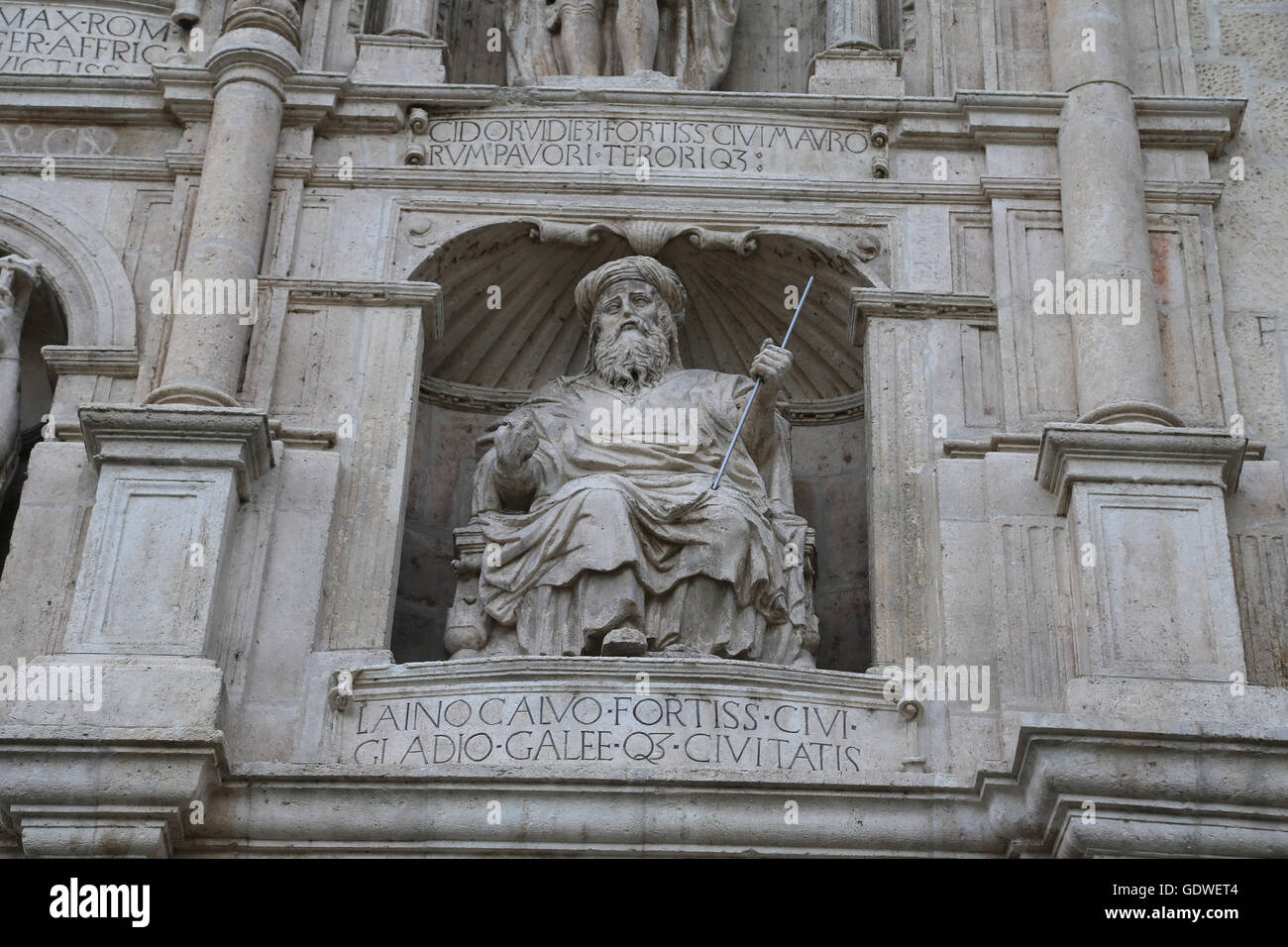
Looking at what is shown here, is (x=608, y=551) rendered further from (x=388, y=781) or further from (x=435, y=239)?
(x=435, y=239)

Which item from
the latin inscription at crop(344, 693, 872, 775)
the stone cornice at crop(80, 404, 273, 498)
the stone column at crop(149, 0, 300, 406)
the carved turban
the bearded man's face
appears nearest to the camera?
the latin inscription at crop(344, 693, 872, 775)

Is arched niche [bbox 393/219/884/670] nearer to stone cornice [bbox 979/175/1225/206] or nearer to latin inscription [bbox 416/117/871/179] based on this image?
latin inscription [bbox 416/117/871/179]

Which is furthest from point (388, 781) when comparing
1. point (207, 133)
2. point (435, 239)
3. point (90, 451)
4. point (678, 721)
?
point (207, 133)

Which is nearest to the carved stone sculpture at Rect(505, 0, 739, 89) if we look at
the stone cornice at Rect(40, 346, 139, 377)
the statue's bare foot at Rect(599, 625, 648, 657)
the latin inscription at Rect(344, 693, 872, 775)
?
the stone cornice at Rect(40, 346, 139, 377)

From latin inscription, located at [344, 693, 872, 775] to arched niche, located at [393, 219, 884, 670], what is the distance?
1.52 meters

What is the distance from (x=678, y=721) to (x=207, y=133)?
405 cm

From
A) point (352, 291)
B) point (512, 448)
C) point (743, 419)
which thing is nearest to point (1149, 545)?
point (743, 419)

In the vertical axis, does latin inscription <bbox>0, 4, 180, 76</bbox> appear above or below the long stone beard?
above

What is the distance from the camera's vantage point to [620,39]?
12.3 meters

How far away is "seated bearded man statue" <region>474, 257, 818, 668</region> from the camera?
9.80m

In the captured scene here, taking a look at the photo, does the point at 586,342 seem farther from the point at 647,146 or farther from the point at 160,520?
the point at 160,520

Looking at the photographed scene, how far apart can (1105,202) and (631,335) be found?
2208mm

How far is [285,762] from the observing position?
29.8ft

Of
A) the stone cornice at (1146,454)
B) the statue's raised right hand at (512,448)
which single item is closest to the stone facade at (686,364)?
the stone cornice at (1146,454)
